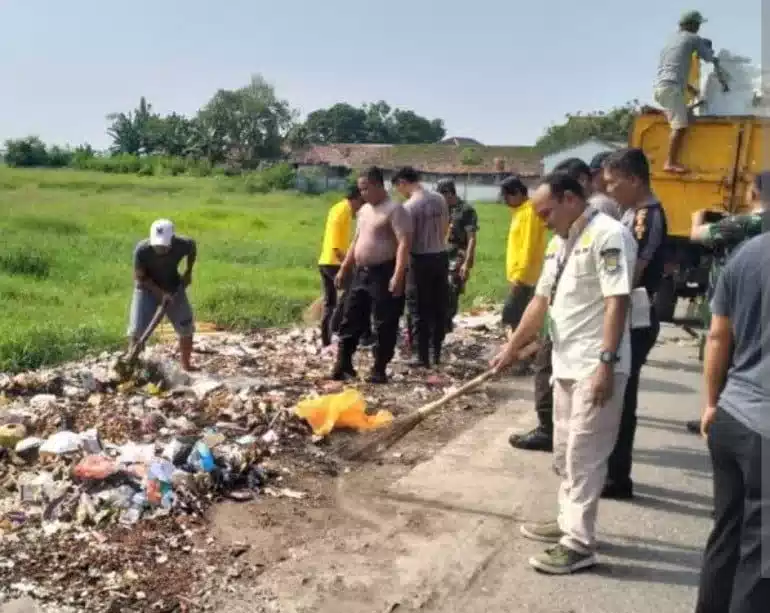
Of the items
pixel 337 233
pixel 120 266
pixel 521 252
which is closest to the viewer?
pixel 521 252

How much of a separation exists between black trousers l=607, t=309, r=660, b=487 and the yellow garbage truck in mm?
4698

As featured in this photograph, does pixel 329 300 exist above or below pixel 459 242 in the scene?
below

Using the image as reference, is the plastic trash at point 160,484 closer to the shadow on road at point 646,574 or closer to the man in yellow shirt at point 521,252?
the shadow on road at point 646,574

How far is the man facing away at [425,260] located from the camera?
8.04 m

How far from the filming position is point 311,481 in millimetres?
5246

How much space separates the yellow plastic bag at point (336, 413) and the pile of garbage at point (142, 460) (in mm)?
60

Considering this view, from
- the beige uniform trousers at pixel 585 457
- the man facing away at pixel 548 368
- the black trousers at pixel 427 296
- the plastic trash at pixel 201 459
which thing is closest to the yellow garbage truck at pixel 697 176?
the black trousers at pixel 427 296

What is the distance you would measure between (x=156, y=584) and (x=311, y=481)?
1.51m

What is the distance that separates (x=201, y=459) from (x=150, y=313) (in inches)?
108

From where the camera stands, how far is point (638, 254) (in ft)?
16.6

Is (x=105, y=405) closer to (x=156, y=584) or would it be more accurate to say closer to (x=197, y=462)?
(x=197, y=462)

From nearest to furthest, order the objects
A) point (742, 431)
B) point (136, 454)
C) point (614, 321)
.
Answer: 1. point (742, 431)
2. point (614, 321)
3. point (136, 454)

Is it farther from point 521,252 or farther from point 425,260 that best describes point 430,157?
point 521,252

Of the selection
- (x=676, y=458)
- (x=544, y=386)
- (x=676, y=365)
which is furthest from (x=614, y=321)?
(x=676, y=365)
